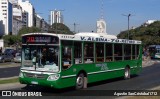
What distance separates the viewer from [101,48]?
19984mm

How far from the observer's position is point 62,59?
16.4m

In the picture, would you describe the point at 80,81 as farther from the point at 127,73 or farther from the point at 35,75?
the point at 127,73

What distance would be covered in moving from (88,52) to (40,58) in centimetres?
278

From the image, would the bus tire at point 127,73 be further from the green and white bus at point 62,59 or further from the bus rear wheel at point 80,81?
the bus rear wheel at point 80,81

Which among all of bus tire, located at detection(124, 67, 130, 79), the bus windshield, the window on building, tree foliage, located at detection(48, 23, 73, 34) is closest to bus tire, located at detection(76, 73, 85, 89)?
the window on building

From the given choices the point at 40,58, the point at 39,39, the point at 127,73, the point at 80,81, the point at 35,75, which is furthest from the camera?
the point at 127,73

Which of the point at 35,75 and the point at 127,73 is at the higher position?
the point at 35,75

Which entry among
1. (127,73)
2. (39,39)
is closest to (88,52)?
(39,39)

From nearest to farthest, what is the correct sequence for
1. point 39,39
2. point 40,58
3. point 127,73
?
point 40,58 < point 39,39 < point 127,73

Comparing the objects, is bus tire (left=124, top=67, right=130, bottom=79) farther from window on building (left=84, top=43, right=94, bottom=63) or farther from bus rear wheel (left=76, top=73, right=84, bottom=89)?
bus rear wheel (left=76, top=73, right=84, bottom=89)

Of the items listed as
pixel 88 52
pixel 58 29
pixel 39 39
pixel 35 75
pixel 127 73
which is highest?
pixel 58 29

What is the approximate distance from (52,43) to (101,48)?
407cm

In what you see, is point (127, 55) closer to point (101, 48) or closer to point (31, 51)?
point (101, 48)

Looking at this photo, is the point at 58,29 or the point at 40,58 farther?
the point at 58,29
